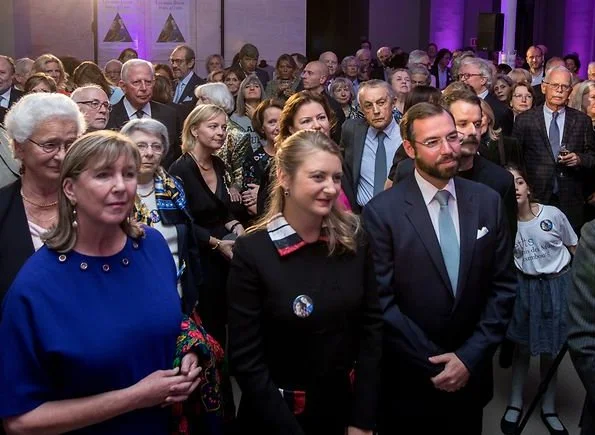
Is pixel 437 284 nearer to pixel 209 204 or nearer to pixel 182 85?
pixel 209 204

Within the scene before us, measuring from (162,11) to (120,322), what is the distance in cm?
1212

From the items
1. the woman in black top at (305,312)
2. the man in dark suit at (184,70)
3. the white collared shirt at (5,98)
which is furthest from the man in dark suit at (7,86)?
the woman in black top at (305,312)

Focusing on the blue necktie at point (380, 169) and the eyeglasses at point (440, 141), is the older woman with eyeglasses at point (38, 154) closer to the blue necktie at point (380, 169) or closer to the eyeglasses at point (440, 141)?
the eyeglasses at point (440, 141)

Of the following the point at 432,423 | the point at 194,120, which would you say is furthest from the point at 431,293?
the point at 194,120

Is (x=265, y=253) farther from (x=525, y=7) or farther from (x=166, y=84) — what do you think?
(x=525, y=7)

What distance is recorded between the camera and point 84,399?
87.4 inches

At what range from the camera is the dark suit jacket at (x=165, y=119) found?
5960 millimetres

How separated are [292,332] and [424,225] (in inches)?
32.9

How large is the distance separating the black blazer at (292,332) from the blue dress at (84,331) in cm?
32

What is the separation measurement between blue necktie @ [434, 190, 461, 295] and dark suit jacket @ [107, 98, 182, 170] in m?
3.00

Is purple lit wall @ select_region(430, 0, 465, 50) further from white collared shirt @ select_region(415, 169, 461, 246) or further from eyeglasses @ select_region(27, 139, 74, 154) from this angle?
eyeglasses @ select_region(27, 139, 74, 154)

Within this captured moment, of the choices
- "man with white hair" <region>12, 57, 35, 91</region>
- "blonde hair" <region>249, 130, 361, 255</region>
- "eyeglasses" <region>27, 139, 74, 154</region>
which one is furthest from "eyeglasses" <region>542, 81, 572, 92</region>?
"man with white hair" <region>12, 57, 35, 91</region>

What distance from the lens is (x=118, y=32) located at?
1354 cm

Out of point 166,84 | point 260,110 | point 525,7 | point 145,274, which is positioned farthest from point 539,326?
point 525,7
